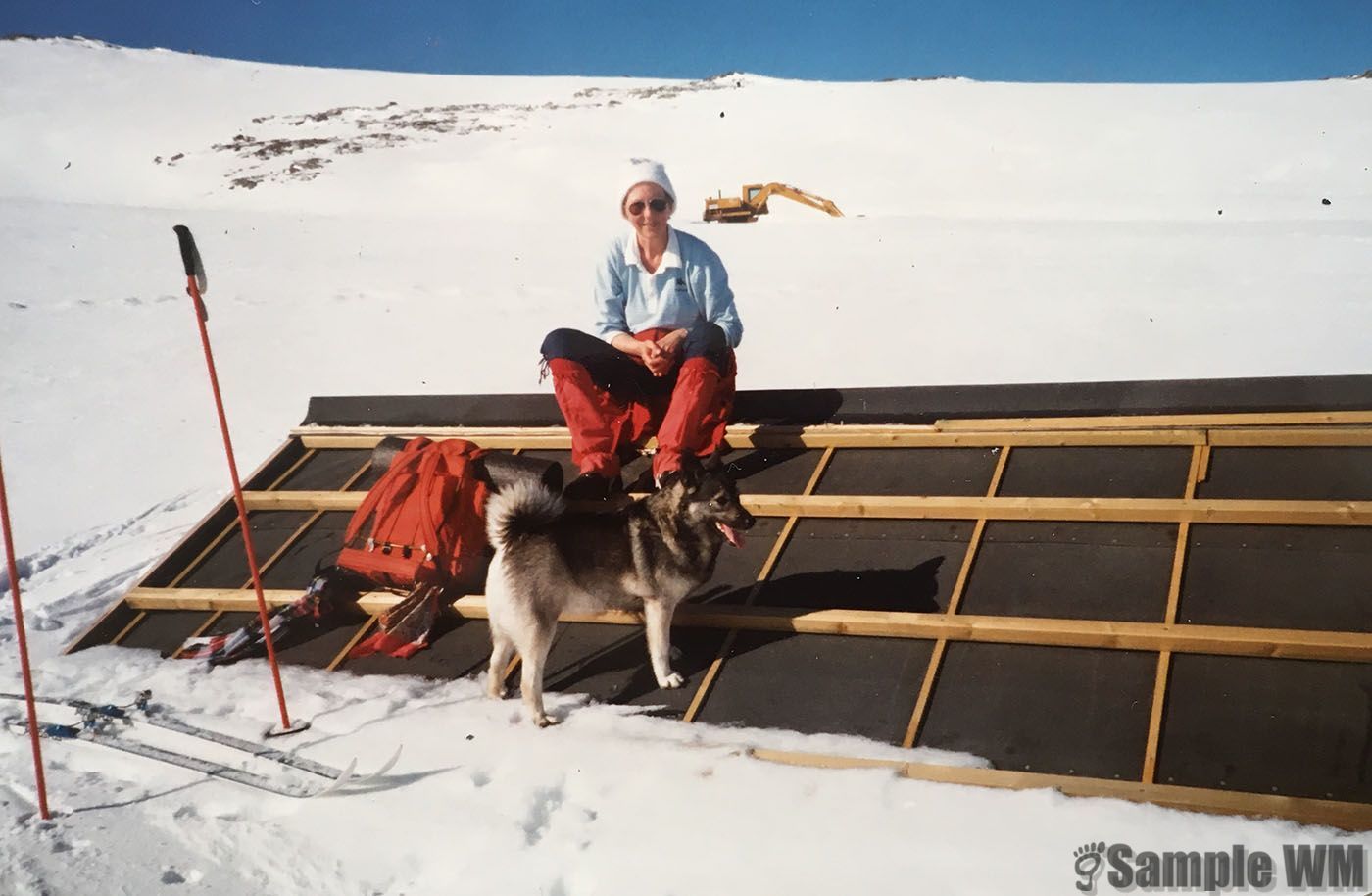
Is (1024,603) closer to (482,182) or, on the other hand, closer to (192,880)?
(192,880)

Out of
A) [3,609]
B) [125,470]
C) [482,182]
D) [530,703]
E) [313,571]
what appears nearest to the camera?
[530,703]

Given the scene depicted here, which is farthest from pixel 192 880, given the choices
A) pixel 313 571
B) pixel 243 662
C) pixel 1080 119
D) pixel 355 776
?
pixel 1080 119

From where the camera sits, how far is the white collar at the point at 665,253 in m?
5.45

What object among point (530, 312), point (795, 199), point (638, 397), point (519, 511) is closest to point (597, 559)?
point (519, 511)

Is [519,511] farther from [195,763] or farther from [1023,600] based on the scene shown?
[1023,600]

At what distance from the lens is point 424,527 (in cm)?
510

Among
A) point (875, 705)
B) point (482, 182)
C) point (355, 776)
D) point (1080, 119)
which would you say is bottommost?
point (355, 776)

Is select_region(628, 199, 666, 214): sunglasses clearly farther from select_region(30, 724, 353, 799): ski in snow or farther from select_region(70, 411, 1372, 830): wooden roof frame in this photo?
select_region(30, 724, 353, 799): ski in snow

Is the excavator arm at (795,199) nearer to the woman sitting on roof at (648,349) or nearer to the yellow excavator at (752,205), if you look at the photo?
the yellow excavator at (752,205)

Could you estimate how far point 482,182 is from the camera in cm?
3222

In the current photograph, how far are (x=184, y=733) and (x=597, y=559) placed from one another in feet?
6.59

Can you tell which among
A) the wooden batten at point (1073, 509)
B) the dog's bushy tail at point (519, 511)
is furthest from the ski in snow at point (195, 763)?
the wooden batten at point (1073, 509)

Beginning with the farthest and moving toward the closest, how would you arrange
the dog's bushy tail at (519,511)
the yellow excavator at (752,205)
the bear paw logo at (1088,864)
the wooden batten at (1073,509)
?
1. the yellow excavator at (752,205)
2. the wooden batten at (1073,509)
3. the dog's bushy tail at (519,511)
4. the bear paw logo at (1088,864)

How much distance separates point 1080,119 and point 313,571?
1418 inches
